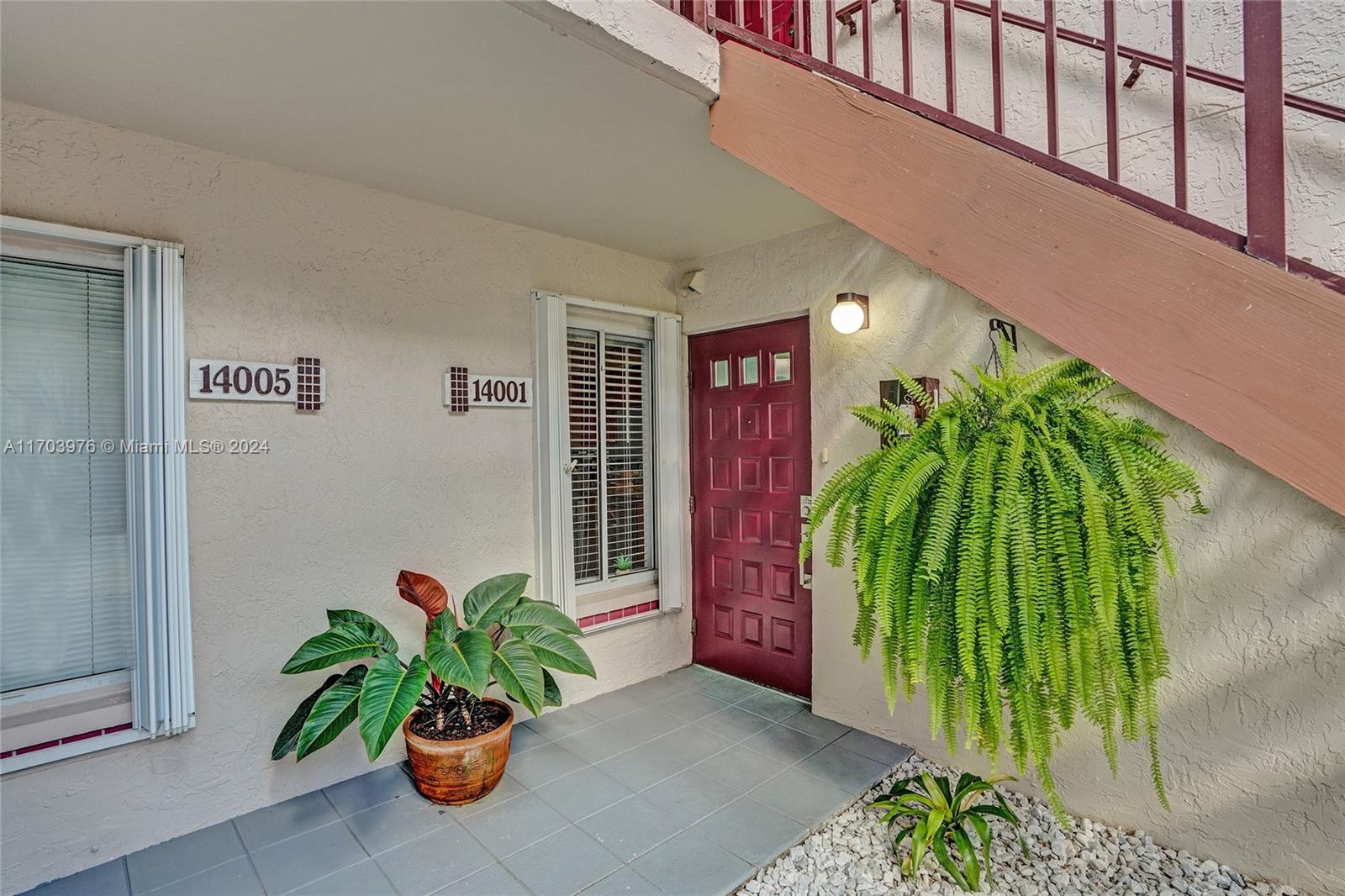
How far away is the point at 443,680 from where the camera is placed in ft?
7.15

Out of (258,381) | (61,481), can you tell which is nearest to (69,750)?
(61,481)

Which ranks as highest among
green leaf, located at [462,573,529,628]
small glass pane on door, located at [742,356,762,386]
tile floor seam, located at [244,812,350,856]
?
small glass pane on door, located at [742,356,762,386]

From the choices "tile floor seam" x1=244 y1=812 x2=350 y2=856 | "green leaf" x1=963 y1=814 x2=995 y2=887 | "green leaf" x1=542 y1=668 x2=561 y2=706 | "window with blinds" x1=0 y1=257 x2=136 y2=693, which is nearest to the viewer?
"green leaf" x1=963 y1=814 x2=995 y2=887

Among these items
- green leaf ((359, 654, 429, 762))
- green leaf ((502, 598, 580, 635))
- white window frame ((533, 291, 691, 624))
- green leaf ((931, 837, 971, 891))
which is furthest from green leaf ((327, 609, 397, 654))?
green leaf ((931, 837, 971, 891))

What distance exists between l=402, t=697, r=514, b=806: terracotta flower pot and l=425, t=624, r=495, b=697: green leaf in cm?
29

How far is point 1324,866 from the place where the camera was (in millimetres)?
1862

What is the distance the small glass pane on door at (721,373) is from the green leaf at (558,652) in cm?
179

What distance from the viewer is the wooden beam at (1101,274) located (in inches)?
41.5

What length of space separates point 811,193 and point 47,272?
2.57 metres

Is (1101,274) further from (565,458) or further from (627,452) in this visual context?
(627,452)

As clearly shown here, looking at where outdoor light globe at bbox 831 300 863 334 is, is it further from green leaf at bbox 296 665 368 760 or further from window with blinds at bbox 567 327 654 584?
green leaf at bbox 296 665 368 760

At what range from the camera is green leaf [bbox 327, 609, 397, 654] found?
2453 millimetres

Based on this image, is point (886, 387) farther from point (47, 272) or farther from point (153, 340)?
point (47, 272)

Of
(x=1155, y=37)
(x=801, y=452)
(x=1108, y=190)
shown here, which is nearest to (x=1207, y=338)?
(x=1108, y=190)
